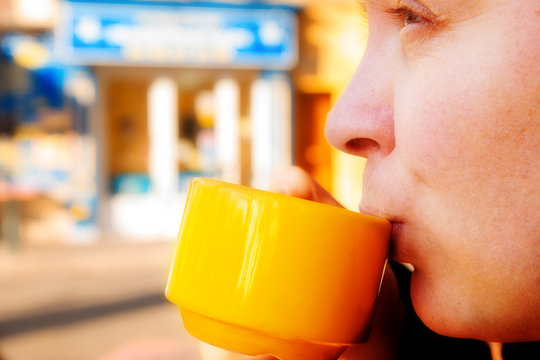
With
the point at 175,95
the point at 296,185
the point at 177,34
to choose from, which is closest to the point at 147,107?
the point at 175,95

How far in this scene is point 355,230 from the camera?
0.56 m

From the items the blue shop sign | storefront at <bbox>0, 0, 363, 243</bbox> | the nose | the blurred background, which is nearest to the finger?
the nose

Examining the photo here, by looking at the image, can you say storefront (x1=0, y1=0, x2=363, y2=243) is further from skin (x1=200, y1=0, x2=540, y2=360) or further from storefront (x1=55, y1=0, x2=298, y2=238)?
skin (x1=200, y1=0, x2=540, y2=360)

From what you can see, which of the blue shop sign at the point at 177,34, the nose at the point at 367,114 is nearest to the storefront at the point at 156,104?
the blue shop sign at the point at 177,34

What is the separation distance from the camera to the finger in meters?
0.83

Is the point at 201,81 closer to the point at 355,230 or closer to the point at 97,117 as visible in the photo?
the point at 97,117

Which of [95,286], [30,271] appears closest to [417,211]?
[95,286]

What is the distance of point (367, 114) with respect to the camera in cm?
62

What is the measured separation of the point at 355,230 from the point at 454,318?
5.7 inches

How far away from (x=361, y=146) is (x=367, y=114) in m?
0.04

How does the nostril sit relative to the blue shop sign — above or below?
below

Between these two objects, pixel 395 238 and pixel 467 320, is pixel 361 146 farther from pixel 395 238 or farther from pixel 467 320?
pixel 467 320

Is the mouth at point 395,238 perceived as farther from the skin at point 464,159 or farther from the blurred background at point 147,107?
the blurred background at point 147,107

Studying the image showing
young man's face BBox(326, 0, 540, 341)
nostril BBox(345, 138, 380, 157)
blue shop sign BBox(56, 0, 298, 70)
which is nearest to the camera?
young man's face BBox(326, 0, 540, 341)
